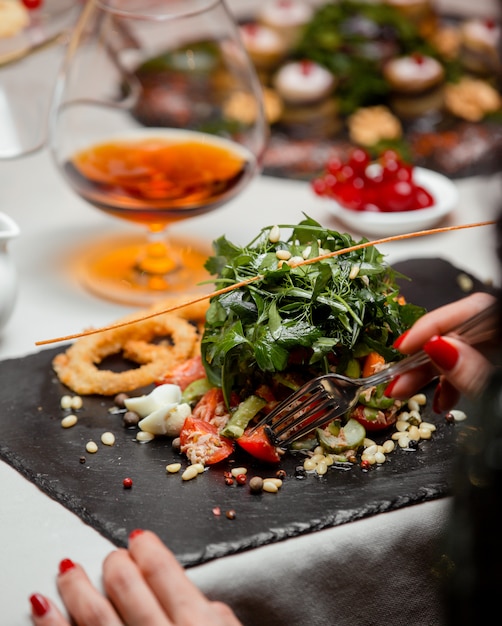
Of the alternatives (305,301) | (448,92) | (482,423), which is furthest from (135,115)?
(482,423)

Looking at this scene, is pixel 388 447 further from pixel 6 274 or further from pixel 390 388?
pixel 6 274

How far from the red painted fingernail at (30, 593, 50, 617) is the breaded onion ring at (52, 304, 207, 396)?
539mm

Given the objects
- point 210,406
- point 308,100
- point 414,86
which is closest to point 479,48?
point 414,86

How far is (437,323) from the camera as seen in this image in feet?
5.02

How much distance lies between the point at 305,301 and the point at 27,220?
1.28m

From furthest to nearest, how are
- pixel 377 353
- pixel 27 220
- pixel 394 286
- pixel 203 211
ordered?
pixel 27 220, pixel 203 211, pixel 394 286, pixel 377 353

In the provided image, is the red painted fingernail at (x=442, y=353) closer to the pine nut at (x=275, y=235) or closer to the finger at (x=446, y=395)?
the finger at (x=446, y=395)

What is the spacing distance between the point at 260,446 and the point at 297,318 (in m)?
0.22

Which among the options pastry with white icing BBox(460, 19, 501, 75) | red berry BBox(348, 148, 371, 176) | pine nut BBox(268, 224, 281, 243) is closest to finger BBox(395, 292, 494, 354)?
pine nut BBox(268, 224, 281, 243)

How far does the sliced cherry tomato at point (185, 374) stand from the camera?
1790 mm

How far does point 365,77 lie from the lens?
3328 millimetres

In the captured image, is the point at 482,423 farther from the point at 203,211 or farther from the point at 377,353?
the point at 203,211

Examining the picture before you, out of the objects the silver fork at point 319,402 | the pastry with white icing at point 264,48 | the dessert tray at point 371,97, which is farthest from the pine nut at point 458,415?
the pastry with white icing at point 264,48

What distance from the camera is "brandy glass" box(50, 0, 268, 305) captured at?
2.24 meters
